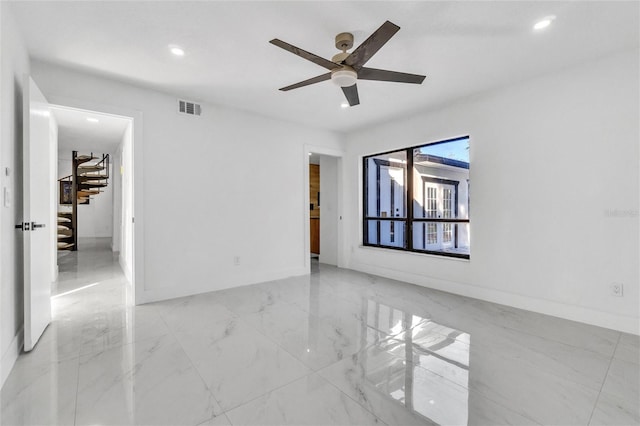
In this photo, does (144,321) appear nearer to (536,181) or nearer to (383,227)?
(383,227)

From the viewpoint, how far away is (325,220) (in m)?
6.24

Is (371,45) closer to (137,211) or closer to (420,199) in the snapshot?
(420,199)

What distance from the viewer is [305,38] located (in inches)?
100.0

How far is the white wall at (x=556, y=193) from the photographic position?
9.23ft

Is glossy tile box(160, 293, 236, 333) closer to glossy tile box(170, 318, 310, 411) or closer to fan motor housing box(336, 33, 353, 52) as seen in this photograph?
glossy tile box(170, 318, 310, 411)

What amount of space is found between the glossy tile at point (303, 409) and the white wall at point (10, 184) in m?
1.66

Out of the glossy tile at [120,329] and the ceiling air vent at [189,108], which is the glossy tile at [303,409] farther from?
the ceiling air vent at [189,108]

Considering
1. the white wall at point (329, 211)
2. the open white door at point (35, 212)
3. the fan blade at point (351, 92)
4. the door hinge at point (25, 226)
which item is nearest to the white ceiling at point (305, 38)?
the fan blade at point (351, 92)

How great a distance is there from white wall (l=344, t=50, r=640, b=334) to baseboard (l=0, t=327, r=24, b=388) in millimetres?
4395

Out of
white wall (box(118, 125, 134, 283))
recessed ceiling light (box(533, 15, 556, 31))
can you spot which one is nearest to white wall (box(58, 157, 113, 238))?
white wall (box(118, 125, 134, 283))

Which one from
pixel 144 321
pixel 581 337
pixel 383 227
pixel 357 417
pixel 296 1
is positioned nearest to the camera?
pixel 357 417

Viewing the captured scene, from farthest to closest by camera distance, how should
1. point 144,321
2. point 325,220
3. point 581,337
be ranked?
point 325,220 → point 144,321 → point 581,337

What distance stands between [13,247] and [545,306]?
197 inches

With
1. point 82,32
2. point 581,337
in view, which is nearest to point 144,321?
point 82,32
